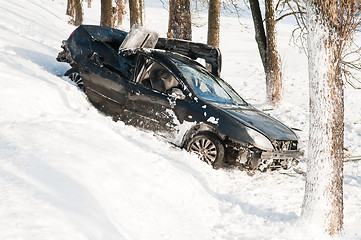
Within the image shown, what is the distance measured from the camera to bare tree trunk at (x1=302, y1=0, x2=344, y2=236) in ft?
15.0

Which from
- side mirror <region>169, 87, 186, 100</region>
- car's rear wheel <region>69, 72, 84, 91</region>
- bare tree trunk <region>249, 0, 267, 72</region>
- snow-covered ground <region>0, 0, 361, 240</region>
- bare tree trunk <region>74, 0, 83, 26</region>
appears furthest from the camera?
bare tree trunk <region>74, 0, 83, 26</region>

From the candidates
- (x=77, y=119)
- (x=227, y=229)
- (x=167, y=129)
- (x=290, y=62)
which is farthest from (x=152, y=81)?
(x=290, y=62)

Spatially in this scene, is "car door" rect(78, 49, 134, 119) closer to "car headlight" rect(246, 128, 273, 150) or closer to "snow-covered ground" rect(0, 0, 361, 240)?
"snow-covered ground" rect(0, 0, 361, 240)

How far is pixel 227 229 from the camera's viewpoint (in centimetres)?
468

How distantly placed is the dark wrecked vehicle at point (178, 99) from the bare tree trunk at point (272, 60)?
4.07m

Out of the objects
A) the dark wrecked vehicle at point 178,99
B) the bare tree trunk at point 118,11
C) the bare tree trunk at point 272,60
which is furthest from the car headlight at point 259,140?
the bare tree trunk at point 118,11

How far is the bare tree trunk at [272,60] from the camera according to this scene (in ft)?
38.8

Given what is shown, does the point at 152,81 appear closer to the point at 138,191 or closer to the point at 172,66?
the point at 172,66

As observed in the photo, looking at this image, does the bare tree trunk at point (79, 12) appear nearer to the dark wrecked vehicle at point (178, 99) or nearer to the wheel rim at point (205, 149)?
the dark wrecked vehicle at point (178, 99)

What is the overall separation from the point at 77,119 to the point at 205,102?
208 cm

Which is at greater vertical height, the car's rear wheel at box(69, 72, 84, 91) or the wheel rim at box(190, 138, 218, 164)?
the car's rear wheel at box(69, 72, 84, 91)

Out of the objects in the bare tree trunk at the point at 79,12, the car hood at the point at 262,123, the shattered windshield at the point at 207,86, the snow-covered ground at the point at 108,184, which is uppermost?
the bare tree trunk at the point at 79,12

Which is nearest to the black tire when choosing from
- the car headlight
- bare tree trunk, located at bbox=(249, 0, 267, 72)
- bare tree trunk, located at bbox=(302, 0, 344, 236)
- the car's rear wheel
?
the car headlight

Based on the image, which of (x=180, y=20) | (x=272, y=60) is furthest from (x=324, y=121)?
(x=272, y=60)
